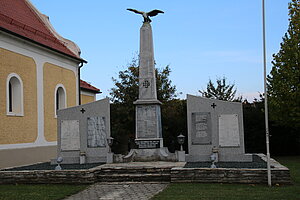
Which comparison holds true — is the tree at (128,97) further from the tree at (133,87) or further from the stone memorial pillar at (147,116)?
the stone memorial pillar at (147,116)

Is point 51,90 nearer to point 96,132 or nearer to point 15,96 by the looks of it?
point 15,96

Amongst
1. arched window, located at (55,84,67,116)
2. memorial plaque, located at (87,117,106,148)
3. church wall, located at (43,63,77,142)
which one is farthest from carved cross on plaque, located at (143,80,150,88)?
arched window, located at (55,84,67,116)

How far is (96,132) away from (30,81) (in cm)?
519

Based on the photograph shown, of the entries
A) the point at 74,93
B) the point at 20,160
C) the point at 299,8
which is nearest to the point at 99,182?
Result: the point at 20,160

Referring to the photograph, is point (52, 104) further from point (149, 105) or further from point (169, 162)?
point (169, 162)

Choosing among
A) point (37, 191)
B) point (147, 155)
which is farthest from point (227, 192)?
point (147, 155)

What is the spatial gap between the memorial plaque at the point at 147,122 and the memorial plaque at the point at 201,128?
1596 millimetres

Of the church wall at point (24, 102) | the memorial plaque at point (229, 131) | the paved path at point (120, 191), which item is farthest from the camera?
the church wall at point (24, 102)

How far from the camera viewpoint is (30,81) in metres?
20.1

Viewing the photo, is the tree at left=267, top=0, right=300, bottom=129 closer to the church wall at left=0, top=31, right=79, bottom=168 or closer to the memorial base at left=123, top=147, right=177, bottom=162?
the memorial base at left=123, top=147, right=177, bottom=162

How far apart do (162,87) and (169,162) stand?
14.6m

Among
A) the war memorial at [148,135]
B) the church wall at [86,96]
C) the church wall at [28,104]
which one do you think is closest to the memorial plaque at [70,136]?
the war memorial at [148,135]

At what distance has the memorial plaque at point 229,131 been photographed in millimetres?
16109

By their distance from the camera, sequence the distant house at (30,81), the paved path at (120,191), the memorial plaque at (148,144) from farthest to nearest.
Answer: the distant house at (30,81)
the memorial plaque at (148,144)
the paved path at (120,191)
